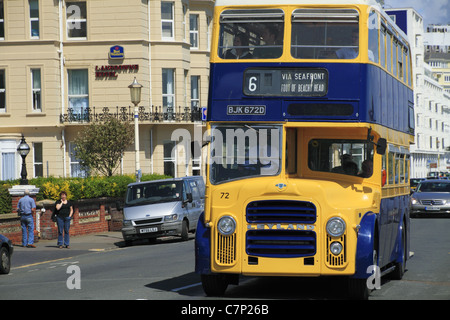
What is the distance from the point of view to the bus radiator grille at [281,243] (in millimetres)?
12453

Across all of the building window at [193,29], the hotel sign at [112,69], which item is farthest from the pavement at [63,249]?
the building window at [193,29]

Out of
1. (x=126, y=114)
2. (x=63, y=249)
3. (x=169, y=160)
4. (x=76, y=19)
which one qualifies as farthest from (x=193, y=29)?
(x=63, y=249)

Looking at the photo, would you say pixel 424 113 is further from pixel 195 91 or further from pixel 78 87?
pixel 78 87

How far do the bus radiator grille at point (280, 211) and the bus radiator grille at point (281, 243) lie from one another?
0.16m

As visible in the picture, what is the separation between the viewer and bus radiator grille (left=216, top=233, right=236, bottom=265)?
500 inches

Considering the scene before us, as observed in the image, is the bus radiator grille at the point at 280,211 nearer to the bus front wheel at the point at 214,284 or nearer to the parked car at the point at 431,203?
the bus front wheel at the point at 214,284

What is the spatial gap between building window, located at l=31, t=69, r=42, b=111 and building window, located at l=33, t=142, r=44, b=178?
1861 mm

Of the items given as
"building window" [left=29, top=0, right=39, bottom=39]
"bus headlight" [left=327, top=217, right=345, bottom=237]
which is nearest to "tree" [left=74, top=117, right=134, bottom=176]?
"building window" [left=29, top=0, right=39, bottom=39]

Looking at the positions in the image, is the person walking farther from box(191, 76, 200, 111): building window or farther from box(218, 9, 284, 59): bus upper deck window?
box(191, 76, 200, 111): building window

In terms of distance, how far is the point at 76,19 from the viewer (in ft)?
150

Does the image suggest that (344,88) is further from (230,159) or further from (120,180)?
(120,180)

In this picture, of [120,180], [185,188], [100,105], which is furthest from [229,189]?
[100,105]

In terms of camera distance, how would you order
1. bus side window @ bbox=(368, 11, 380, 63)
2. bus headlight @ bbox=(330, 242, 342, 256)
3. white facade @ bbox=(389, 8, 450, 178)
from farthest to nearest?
white facade @ bbox=(389, 8, 450, 178), bus side window @ bbox=(368, 11, 380, 63), bus headlight @ bbox=(330, 242, 342, 256)

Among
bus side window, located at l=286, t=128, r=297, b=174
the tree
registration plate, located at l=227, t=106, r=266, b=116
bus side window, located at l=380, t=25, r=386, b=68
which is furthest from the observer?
the tree
